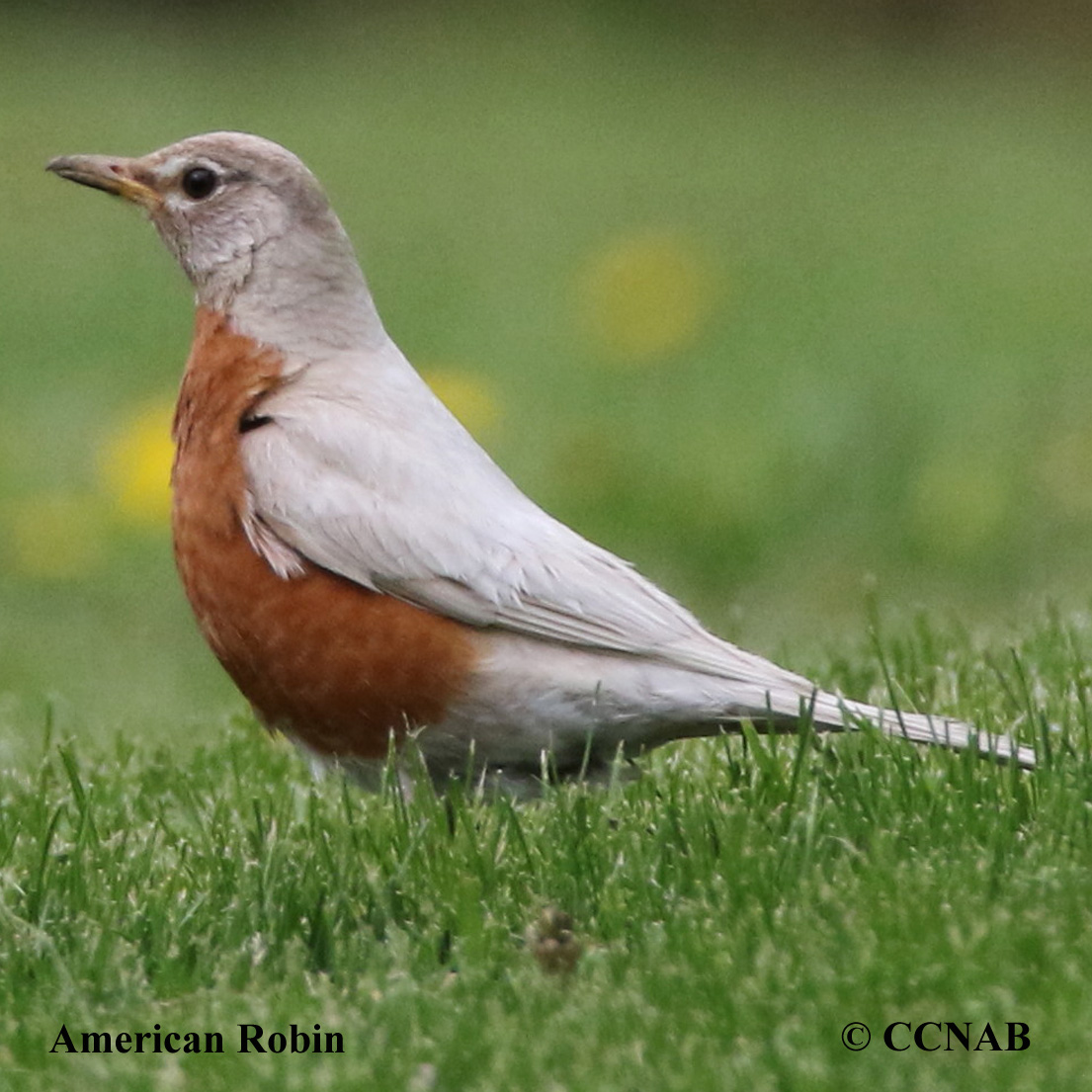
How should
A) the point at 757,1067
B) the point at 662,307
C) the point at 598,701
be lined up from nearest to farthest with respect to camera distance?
the point at 757,1067 → the point at 598,701 → the point at 662,307

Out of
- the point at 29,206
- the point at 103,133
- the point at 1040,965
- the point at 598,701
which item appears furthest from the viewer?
the point at 103,133

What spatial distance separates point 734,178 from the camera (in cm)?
1700

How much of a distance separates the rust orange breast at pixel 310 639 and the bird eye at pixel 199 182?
2.49 ft

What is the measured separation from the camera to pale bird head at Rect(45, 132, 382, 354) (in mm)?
4953

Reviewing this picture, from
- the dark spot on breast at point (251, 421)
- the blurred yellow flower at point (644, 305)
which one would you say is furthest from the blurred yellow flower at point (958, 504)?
the dark spot on breast at point (251, 421)

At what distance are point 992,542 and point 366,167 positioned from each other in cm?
1004

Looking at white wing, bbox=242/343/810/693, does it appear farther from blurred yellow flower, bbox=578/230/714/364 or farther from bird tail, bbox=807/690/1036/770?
blurred yellow flower, bbox=578/230/714/364

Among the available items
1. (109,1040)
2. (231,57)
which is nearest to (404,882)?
(109,1040)

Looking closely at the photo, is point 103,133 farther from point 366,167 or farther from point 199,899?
point 199,899

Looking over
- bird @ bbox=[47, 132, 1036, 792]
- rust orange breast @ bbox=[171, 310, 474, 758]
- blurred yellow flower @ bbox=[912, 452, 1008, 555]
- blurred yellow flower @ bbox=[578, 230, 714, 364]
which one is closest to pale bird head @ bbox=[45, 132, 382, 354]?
bird @ bbox=[47, 132, 1036, 792]

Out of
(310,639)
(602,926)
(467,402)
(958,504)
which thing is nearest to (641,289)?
(467,402)

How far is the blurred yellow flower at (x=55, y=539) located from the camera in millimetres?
8633

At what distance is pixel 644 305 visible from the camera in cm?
1084

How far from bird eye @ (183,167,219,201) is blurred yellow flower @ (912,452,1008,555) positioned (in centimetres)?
393
